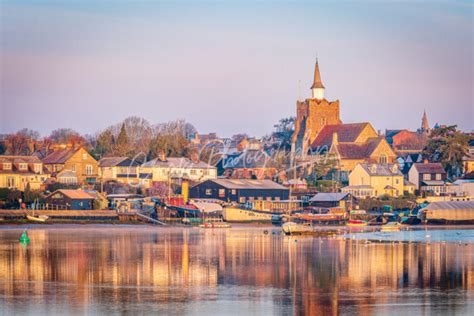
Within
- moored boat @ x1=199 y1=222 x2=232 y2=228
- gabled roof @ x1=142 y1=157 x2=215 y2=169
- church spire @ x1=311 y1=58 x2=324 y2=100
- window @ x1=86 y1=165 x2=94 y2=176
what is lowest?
moored boat @ x1=199 y1=222 x2=232 y2=228

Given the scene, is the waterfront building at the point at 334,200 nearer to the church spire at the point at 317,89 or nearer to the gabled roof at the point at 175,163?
the gabled roof at the point at 175,163

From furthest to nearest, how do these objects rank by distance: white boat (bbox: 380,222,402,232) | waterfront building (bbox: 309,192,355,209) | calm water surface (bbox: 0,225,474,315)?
1. waterfront building (bbox: 309,192,355,209)
2. white boat (bbox: 380,222,402,232)
3. calm water surface (bbox: 0,225,474,315)

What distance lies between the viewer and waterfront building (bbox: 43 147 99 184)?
364 ft

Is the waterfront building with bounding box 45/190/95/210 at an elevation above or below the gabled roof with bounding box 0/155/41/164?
below

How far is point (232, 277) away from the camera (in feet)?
137

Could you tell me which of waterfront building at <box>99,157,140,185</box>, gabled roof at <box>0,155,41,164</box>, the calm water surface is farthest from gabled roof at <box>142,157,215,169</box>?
the calm water surface

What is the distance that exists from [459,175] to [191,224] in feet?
148

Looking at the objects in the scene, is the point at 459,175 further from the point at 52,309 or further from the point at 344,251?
the point at 52,309

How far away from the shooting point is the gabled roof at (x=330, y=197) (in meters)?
101

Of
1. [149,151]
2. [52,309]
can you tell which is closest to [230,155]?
[149,151]

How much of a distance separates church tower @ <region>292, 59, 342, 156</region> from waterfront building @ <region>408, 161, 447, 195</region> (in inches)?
960

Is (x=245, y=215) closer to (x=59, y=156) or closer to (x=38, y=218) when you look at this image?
(x=38, y=218)

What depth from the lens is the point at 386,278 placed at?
136 ft

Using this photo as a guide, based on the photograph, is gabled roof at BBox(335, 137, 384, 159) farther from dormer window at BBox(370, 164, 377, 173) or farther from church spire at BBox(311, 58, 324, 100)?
church spire at BBox(311, 58, 324, 100)
